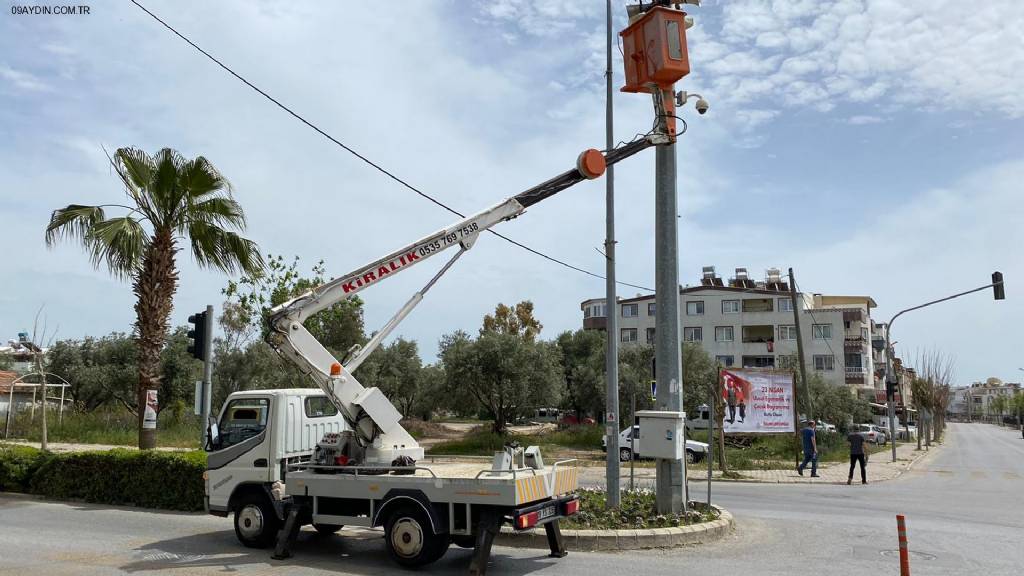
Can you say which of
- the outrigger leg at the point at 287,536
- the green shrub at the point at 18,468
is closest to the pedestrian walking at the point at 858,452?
the outrigger leg at the point at 287,536

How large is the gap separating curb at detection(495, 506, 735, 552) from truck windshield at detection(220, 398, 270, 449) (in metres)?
3.56

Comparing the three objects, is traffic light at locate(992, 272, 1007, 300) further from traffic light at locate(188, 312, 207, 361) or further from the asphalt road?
traffic light at locate(188, 312, 207, 361)

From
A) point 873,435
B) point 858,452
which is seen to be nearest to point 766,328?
point 873,435

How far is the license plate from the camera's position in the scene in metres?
8.32

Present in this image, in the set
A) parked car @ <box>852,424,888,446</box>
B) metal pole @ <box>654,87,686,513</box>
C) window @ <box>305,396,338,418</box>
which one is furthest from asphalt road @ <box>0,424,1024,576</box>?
parked car @ <box>852,424,888,446</box>

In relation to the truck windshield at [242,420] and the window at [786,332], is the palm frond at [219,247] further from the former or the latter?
the window at [786,332]

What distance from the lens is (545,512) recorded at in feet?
27.8

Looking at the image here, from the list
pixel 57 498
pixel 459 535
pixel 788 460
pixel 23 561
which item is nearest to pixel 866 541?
pixel 459 535

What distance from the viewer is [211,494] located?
394 inches

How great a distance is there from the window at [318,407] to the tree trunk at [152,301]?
6.22 m

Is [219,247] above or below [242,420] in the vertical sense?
above

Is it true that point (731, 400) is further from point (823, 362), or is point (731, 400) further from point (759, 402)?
point (823, 362)

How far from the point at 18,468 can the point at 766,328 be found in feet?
189

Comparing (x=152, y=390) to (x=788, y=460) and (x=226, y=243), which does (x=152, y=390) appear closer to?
(x=226, y=243)
